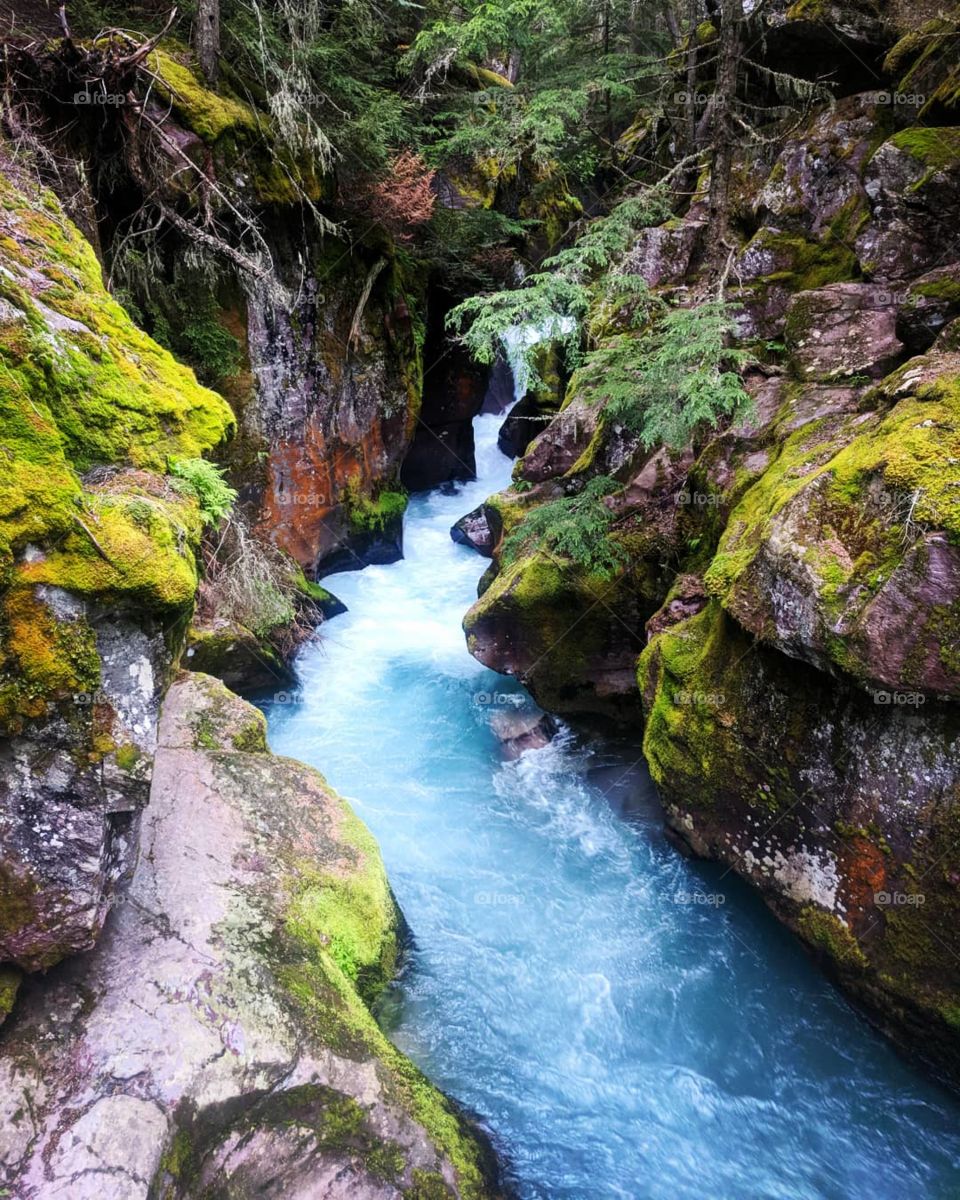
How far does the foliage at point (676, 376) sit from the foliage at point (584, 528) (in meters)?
1.11

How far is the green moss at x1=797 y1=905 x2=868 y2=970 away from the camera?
5383 mm

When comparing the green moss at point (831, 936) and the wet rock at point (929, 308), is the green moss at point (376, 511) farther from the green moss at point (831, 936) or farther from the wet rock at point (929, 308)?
the green moss at point (831, 936)

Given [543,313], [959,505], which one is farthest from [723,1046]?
[543,313]

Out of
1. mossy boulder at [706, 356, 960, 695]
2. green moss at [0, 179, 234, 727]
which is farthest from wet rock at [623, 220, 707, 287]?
green moss at [0, 179, 234, 727]

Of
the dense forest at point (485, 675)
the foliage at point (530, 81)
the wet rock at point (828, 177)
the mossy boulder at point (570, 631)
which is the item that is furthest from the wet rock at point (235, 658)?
the wet rock at point (828, 177)

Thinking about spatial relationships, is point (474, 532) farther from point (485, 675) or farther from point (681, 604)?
point (681, 604)

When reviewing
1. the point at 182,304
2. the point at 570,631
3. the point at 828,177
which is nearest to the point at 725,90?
the point at 828,177

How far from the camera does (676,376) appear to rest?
7129mm

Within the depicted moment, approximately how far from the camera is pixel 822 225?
911cm

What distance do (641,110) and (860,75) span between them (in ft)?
30.4

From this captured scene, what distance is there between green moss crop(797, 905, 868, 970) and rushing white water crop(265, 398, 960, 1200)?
35.8 inches

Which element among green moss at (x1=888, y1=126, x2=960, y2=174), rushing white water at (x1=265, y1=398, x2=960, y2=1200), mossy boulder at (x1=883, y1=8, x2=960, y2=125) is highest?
mossy boulder at (x1=883, y1=8, x2=960, y2=125)

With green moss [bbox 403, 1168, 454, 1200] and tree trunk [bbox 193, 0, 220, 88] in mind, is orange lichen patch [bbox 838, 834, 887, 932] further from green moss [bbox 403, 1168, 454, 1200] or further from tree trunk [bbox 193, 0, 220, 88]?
tree trunk [bbox 193, 0, 220, 88]

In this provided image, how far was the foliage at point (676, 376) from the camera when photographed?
21.4 ft
